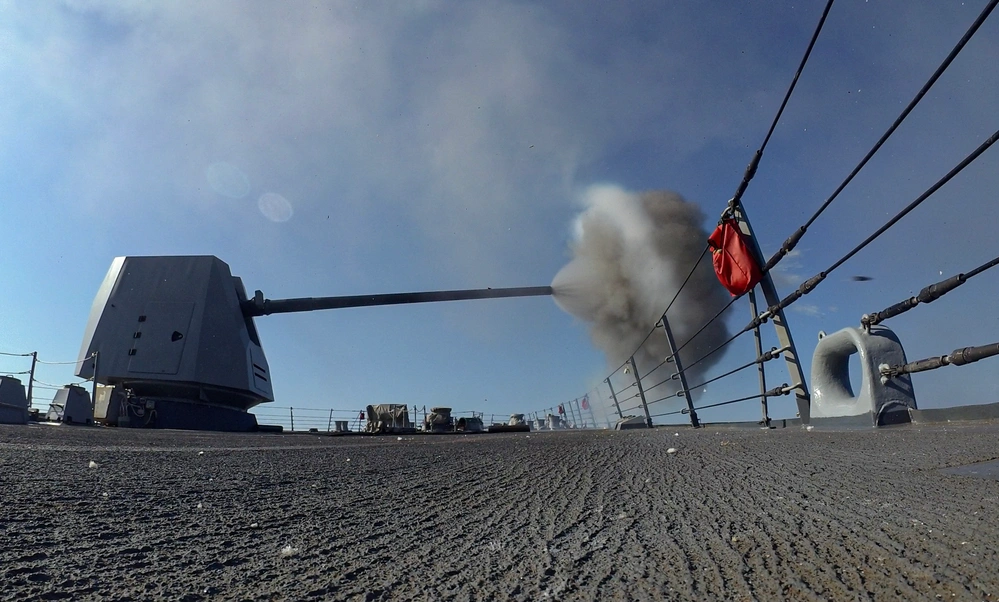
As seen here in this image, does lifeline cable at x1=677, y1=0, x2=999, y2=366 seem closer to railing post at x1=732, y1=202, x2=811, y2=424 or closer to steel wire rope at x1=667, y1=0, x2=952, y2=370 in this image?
steel wire rope at x1=667, y1=0, x2=952, y2=370

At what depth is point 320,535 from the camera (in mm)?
1301

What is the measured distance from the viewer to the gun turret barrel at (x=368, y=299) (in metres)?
16.1

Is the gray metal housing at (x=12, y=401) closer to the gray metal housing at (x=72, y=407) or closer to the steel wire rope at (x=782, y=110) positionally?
the gray metal housing at (x=72, y=407)

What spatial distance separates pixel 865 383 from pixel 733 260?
149 cm

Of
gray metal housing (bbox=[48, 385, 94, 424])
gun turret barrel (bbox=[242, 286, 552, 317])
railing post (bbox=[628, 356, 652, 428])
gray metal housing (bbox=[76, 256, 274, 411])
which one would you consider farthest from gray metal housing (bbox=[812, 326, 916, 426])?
gun turret barrel (bbox=[242, 286, 552, 317])

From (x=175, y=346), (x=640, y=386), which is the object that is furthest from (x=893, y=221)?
(x=175, y=346)

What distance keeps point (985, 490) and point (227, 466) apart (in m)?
2.85

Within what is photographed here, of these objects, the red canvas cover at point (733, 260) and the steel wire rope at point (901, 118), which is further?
the red canvas cover at point (733, 260)

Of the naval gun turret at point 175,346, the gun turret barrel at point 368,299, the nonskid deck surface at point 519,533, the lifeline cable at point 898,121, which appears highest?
the gun turret barrel at point 368,299

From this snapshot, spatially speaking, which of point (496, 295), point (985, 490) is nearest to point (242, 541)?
point (985, 490)

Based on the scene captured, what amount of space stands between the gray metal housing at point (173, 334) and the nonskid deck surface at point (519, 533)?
12.5 metres

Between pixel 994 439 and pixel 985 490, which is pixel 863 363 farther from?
pixel 985 490

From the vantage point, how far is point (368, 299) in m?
20.9

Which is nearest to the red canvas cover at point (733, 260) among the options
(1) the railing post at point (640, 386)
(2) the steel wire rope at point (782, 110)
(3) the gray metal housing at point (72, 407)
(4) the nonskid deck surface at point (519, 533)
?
(2) the steel wire rope at point (782, 110)
